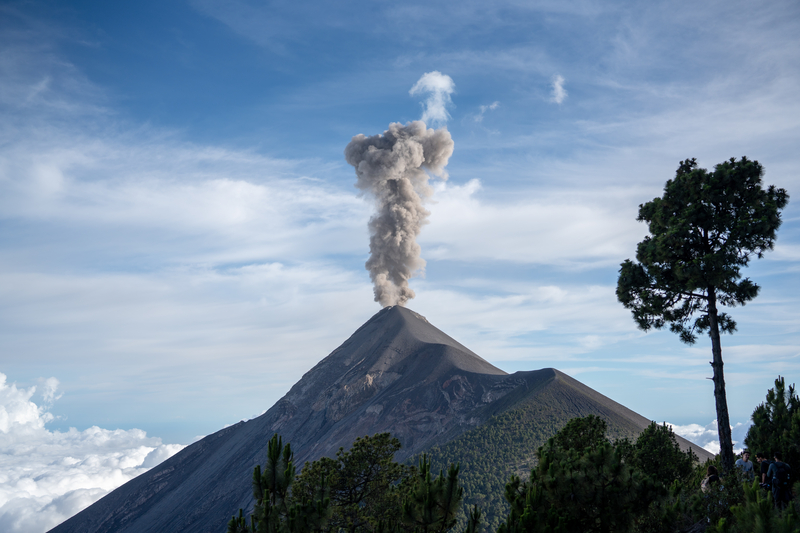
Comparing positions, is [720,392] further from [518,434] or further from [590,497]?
[518,434]

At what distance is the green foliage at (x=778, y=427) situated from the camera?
16625 millimetres

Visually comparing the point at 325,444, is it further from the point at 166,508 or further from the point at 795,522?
the point at 795,522

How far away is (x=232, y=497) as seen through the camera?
251ft

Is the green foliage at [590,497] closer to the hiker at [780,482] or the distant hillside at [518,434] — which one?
the hiker at [780,482]

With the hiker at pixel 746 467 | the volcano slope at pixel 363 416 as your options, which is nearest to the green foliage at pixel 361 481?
the hiker at pixel 746 467

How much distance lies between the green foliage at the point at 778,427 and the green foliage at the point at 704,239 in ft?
9.55

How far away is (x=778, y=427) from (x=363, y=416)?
234 feet

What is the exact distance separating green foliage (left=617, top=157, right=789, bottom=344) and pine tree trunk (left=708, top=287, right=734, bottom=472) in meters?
0.22

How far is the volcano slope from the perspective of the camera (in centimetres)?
7419

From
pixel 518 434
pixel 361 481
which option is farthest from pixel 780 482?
pixel 518 434

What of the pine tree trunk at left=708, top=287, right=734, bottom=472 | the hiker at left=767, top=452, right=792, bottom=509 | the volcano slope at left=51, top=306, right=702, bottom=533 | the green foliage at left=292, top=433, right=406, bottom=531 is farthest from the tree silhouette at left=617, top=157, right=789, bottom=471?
the volcano slope at left=51, top=306, right=702, bottom=533

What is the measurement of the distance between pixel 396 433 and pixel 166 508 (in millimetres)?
38953

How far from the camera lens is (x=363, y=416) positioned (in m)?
84.0

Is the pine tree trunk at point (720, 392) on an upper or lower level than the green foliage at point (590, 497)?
upper
